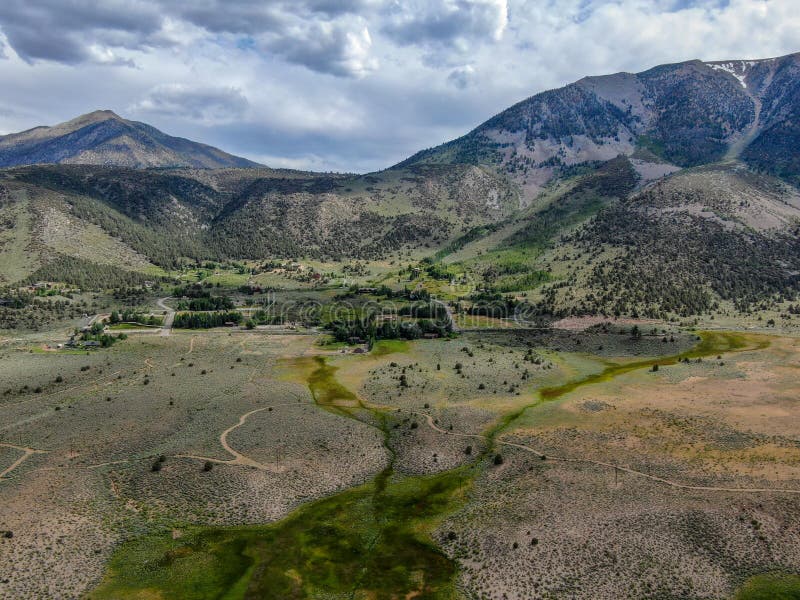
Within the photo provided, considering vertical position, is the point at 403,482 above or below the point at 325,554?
above

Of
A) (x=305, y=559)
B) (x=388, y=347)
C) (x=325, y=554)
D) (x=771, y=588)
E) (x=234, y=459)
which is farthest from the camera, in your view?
(x=388, y=347)

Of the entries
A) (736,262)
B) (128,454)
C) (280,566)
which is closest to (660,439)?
(280,566)

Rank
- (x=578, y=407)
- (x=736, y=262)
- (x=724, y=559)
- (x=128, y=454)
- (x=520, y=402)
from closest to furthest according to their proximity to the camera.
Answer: (x=724, y=559) < (x=128, y=454) < (x=578, y=407) < (x=520, y=402) < (x=736, y=262)

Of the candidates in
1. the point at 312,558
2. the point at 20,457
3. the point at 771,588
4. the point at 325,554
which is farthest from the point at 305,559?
the point at 20,457

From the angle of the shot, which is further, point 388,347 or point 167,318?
point 167,318

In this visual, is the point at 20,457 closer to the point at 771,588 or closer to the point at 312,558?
the point at 312,558

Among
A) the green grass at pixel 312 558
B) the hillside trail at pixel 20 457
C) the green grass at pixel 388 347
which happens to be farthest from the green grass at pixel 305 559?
the green grass at pixel 388 347

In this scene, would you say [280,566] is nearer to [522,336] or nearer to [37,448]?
[37,448]
